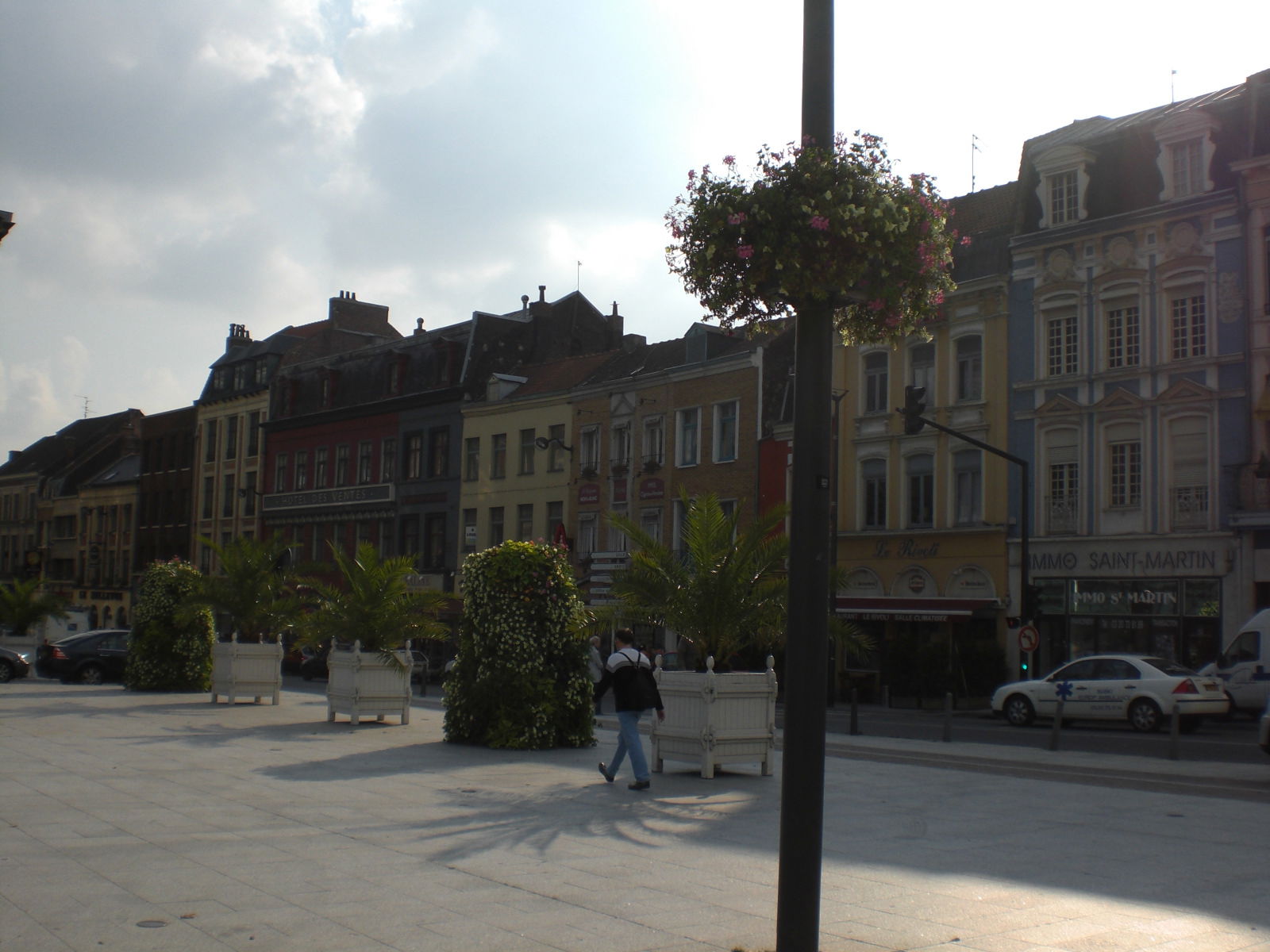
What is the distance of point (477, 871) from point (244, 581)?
1961 centimetres

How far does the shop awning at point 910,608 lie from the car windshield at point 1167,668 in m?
10.7

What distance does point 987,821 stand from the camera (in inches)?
462

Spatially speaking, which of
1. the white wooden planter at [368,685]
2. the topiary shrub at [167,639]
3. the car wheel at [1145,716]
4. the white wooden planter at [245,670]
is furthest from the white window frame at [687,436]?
the white wooden planter at [368,685]

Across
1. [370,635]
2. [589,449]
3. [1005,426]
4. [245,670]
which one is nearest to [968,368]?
[1005,426]

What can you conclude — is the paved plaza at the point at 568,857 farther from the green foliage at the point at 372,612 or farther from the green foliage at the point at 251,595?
the green foliage at the point at 251,595

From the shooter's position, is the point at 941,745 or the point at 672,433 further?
the point at 672,433

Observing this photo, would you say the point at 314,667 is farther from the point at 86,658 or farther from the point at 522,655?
the point at 522,655

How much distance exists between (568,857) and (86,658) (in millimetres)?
30287

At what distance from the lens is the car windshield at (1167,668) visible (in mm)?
24562

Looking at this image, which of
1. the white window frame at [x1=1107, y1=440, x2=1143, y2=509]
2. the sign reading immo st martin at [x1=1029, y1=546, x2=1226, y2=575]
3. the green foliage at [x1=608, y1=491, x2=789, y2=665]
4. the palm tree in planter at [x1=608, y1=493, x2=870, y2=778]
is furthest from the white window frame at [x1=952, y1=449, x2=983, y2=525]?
the green foliage at [x1=608, y1=491, x2=789, y2=665]

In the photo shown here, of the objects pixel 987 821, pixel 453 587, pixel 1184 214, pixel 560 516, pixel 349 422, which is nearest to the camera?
pixel 987 821

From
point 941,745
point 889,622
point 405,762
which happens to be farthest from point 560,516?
point 405,762

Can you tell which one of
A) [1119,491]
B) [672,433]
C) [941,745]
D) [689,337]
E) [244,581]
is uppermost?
[689,337]

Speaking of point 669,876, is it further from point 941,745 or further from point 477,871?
point 941,745
